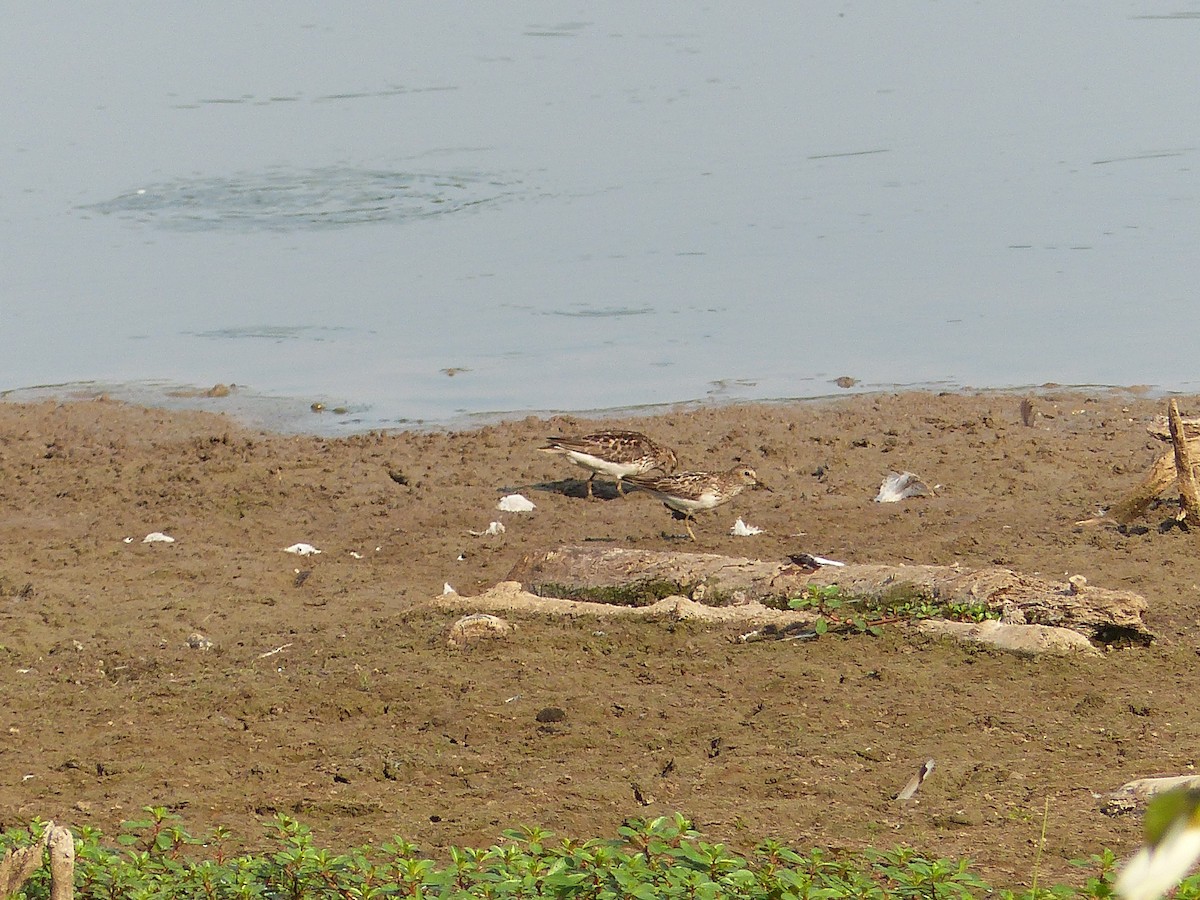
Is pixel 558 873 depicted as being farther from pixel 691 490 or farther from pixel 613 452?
pixel 613 452

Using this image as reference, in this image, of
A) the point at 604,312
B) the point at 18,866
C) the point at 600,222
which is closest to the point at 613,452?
the point at 604,312

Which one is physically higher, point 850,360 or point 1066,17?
point 1066,17

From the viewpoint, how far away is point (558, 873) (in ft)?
13.1

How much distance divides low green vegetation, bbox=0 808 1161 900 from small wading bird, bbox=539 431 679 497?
5.61 meters

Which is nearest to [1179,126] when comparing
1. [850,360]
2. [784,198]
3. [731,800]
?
[784,198]

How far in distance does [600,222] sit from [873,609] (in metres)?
11.8

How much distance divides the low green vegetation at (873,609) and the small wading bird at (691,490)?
2426mm

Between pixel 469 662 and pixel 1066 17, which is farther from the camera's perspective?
pixel 1066 17

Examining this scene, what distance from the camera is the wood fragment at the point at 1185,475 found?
25.5 ft

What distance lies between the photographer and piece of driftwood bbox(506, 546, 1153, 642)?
6445 mm

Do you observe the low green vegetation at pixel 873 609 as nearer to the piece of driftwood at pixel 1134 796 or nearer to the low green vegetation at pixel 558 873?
the piece of driftwood at pixel 1134 796

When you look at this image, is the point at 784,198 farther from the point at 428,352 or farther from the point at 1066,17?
the point at 1066,17

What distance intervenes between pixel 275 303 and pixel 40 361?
2.42m

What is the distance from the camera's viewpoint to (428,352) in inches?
562
